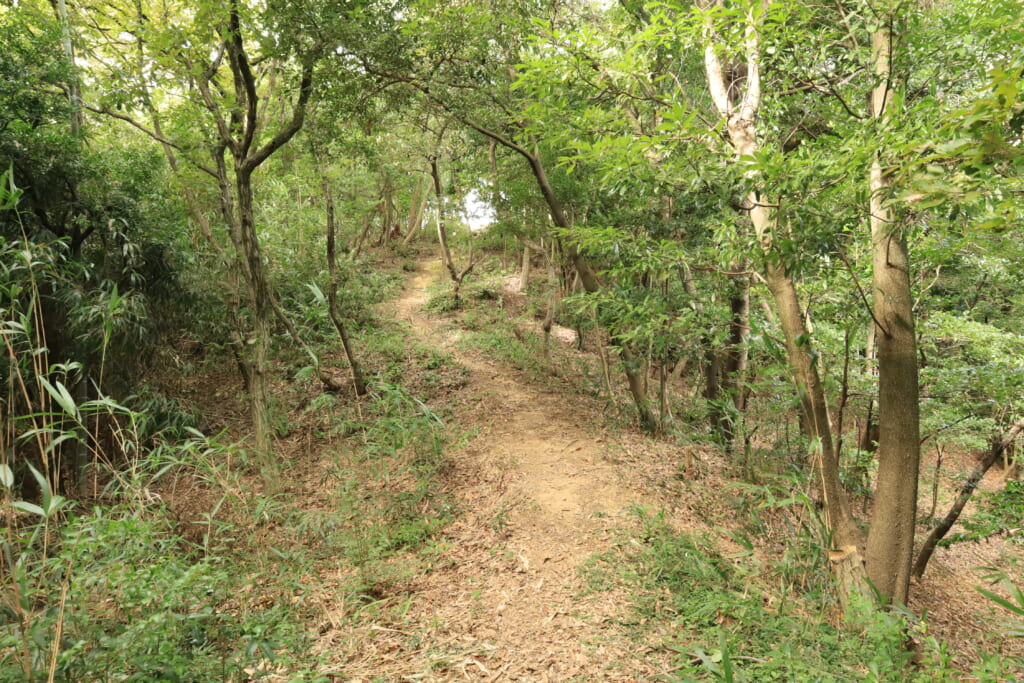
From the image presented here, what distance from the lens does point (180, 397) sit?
22.9 feet

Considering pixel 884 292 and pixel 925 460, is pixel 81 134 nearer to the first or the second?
pixel 884 292

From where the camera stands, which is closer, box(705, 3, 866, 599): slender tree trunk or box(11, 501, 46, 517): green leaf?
box(11, 501, 46, 517): green leaf

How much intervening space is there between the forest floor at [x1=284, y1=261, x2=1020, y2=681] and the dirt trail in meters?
0.01

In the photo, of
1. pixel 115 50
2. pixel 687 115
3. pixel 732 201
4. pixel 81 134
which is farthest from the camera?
pixel 115 50

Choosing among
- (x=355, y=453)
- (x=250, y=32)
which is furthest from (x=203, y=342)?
(x=250, y=32)

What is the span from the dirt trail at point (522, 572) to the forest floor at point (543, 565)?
0.5 inches

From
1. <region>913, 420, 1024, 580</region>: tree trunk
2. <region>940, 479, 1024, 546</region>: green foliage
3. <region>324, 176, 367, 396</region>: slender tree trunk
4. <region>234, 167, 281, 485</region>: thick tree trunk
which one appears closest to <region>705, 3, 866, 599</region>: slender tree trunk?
<region>913, 420, 1024, 580</region>: tree trunk

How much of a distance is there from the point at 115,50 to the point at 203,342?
3.97 meters

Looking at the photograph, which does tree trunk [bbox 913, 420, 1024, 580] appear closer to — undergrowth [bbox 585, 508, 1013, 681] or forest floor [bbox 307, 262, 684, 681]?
undergrowth [bbox 585, 508, 1013, 681]

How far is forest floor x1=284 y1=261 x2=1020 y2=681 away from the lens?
2.95 meters

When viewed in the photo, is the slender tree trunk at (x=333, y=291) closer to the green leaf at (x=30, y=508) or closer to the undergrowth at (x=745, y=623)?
the undergrowth at (x=745, y=623)

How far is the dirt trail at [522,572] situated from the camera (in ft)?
9.60

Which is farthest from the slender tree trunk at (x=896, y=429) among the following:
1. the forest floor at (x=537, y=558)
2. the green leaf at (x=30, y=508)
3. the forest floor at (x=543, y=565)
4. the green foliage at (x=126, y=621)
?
the green leaf at (x=30, y=508)

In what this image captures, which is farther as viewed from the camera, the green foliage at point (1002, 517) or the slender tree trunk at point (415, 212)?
the slender tree trunk at point (415, 212)
